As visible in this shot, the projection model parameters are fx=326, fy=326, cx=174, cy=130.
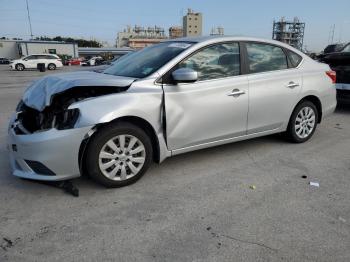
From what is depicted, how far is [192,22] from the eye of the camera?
305 ft

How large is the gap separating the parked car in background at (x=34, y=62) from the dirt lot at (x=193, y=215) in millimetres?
30228

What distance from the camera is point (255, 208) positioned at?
318 cm

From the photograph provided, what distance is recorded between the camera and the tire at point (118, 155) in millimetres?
3336

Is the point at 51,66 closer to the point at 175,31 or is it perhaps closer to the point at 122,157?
the point at 122,157

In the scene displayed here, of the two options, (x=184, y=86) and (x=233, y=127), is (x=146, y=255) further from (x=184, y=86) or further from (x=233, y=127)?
(x=233, y=127)

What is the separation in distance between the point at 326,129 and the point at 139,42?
4228 inches

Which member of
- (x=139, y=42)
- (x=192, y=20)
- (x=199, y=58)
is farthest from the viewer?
(x=139, y=42)

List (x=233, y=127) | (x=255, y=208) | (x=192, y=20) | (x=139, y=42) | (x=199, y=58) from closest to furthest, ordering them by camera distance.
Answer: (x=255, y=208) < (x=199, y=58) < (x=233, y=127) < (x=192, y=20) < (x=139, y=42)

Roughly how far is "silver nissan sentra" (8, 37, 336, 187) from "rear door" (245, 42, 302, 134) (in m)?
0.01

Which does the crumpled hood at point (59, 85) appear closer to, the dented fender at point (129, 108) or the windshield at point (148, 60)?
the dented fender at point (129, 108)

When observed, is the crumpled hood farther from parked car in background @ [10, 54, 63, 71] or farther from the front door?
parked car in background @ [10, 54, 63, 71]

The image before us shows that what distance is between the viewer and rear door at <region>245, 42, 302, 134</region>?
4387 millimetres

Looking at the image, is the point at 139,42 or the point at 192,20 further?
the point at 139,42

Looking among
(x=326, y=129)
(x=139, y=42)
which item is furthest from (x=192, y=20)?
(x=326, y=129)
